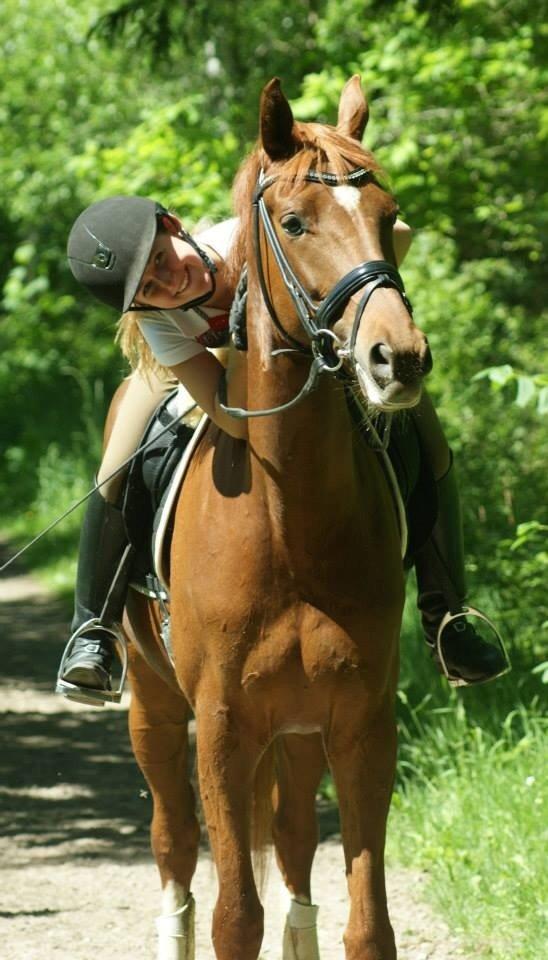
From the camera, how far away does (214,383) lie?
12.6 feet

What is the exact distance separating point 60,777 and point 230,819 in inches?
165

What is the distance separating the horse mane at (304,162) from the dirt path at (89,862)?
270 cm

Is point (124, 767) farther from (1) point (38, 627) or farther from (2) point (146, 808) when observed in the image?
(1) point (38, 627)

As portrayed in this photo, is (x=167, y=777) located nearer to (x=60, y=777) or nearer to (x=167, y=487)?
(x=167, y=487)

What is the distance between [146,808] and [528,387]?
3382mm

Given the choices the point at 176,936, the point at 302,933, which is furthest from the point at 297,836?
the point at 176,936

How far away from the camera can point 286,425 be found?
11.6ft

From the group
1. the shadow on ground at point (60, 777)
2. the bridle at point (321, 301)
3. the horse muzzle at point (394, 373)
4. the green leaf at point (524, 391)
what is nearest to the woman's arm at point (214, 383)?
the bridle at point (321, 301)

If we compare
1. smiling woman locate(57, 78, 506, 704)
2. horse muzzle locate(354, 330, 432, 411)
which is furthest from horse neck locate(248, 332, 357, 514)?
Answer: horse muzzle locate(354, 330, 432, 411)

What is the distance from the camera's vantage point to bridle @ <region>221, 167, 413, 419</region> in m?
3.15

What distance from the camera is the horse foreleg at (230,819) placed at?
3691 millimetres

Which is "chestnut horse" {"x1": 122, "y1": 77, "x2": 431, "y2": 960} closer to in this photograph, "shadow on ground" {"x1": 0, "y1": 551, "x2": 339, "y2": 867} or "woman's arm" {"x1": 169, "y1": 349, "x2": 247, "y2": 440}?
"woman's arm" {"x1": 169, "y1": 349, "x2": 247, "y2": 440}

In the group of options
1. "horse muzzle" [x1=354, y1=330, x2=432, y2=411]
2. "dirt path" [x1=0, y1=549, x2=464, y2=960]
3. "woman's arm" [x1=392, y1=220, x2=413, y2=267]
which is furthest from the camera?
"dirt path" [x1=0, y1=549, x2=464, y2=960]

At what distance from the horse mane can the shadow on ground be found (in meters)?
2.70
